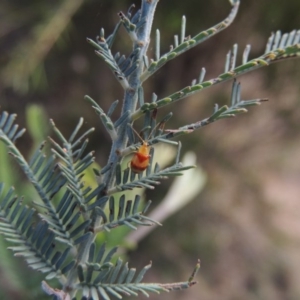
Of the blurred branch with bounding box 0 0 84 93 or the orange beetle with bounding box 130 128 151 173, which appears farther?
the blurred branch with bounding box 0 0 84 93

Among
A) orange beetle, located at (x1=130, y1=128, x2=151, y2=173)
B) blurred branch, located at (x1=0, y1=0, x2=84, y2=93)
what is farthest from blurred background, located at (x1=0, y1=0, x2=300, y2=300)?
orange beetle, located at (x1=130, y1=128, x2=151, y2=173)

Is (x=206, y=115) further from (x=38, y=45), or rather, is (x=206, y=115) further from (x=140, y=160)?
(x=140, y=160)

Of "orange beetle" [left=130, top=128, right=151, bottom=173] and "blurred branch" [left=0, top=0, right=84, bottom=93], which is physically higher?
"blurred branch" [left=0, top=0, right=84, bottom=93]

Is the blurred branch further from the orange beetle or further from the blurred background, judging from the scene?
the orange beetle

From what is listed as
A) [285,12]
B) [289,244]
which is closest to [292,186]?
[289,244]

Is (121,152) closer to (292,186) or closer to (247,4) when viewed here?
(247,4)

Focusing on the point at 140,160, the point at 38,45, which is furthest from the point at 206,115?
the point at 140,160

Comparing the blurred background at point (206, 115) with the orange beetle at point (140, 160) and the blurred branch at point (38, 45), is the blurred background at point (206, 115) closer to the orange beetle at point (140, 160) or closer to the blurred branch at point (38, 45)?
the blurred branch at point (38, 45)

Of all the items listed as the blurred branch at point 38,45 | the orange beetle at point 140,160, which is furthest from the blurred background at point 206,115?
the orange beetle at point 140,160
